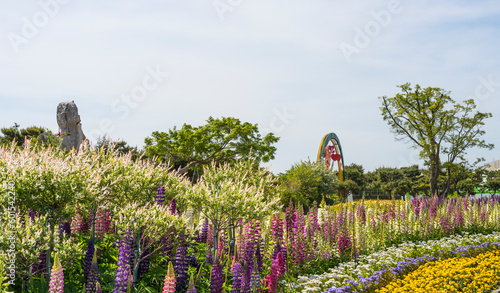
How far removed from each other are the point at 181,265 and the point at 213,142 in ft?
95.7

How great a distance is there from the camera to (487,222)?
50.5 ft

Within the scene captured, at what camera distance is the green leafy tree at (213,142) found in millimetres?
33969

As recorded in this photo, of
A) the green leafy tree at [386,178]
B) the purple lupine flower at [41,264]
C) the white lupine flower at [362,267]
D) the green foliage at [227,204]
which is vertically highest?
the green leafy tree at [386,178]

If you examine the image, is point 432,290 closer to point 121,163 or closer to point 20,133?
point 121,163

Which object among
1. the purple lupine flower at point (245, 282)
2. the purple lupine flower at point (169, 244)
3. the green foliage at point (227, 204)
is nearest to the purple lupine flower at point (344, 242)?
the green foliage at point (227, 204)

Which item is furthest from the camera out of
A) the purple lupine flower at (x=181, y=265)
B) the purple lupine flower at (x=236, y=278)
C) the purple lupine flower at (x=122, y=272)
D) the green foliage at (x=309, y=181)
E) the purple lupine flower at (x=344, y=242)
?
the green foliage at (x=309, y=181)

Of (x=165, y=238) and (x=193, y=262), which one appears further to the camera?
(x=193, y=262)

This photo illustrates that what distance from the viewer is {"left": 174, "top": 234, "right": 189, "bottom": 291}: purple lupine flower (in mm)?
5723

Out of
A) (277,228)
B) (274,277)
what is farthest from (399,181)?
(274,277)

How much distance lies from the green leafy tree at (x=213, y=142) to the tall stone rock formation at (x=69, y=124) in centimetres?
1460

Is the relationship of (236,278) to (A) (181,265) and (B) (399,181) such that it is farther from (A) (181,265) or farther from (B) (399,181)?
(B) (399,181)

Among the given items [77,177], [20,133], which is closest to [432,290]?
[77,177]

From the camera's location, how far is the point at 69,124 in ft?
63.3

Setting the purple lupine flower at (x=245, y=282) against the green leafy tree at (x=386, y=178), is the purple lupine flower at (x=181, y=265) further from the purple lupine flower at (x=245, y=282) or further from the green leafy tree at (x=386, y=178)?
the green leafy tree at (x=386, y=178)
